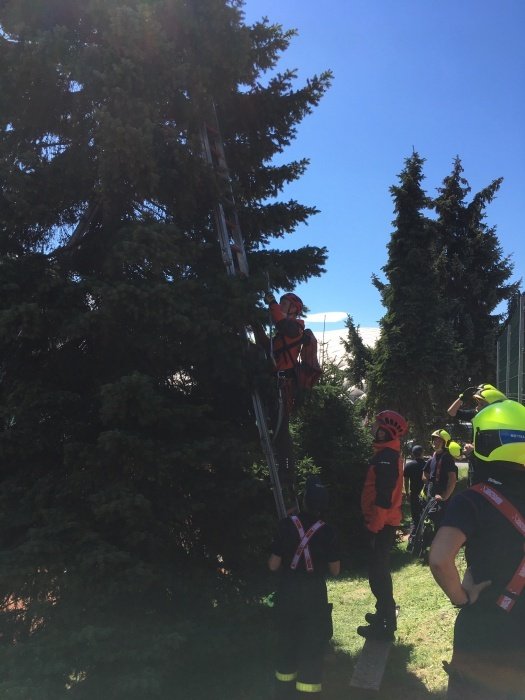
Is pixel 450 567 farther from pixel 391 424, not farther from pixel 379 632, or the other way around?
pixel 379 632

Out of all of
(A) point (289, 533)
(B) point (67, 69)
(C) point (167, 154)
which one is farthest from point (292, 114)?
(A) point (289, 533)

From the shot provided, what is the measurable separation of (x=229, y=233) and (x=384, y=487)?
2.83m

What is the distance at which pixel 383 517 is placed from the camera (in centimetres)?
418

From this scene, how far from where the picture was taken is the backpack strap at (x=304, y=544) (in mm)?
3133

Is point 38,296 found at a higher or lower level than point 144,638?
higher

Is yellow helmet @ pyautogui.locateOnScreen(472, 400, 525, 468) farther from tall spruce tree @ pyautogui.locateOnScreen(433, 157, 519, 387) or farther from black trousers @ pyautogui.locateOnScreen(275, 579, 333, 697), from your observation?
tall spruce tree @ pyautogui.locateOnScreen(433, 157, 519, 387)

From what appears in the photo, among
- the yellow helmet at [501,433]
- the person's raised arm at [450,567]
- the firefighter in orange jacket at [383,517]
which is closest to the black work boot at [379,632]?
the firefighter in orange jacket at [383,517]

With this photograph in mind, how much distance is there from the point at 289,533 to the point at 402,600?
130 inches

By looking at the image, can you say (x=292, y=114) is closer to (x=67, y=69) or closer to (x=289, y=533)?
(x=67, y=69)

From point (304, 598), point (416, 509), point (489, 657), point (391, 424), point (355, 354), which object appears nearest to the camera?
point (489, 657)

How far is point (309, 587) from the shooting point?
312 cm

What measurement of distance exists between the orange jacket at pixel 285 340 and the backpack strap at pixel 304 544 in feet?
5.56

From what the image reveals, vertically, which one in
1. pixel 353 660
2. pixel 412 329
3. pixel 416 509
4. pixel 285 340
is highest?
pixel 412 329

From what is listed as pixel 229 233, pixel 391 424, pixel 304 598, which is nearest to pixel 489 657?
pixel 304 598
